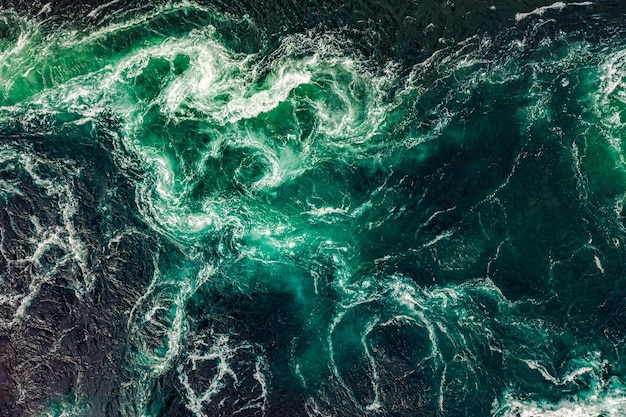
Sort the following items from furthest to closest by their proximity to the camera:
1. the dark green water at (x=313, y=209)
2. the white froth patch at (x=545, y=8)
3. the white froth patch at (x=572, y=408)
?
the white froth patch at (x=545, y=8), the dark green water at (x=313, y=209), the white froth patch at (x=572, y=408)

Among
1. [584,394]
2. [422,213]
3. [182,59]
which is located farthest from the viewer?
[182,59]

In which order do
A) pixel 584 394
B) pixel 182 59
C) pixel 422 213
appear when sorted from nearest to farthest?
pixel 584 394 → pixel 422 213 → pixel 182 59

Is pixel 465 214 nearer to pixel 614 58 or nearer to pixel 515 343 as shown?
pixel 515 343

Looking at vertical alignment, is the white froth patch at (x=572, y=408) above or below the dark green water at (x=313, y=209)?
below

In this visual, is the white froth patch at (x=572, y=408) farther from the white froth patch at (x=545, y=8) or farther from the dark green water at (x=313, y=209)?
the white froth patch at (x=545, y=8)

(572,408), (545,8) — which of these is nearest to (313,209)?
(572,408)

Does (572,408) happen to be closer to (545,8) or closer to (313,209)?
(313,209)

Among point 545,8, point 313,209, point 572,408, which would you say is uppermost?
point 545,8

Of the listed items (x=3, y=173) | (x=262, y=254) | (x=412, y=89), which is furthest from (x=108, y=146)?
(x=412, y=89)

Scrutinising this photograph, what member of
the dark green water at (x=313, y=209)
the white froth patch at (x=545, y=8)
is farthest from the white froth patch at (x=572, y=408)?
the white froth patch at (x=545, y=8)
